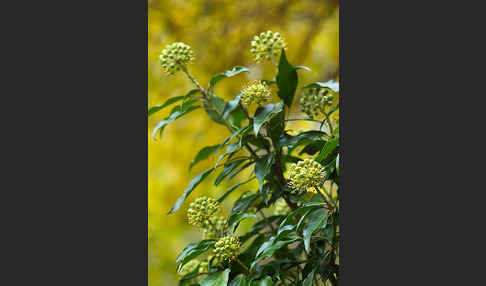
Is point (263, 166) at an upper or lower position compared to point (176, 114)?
lower

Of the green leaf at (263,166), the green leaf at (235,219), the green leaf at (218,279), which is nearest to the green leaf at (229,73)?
the green leaf at (263,166)

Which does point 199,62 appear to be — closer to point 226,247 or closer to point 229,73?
point 229,73

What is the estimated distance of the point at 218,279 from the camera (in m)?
1.08

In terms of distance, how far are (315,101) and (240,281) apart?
0.46 meters

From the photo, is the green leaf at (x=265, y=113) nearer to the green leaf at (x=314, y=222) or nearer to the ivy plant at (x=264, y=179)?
the ivy plant at (x=264, y=179)

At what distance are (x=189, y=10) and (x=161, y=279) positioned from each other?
3.48 ft

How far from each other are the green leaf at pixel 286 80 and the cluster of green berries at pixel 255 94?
0.06m

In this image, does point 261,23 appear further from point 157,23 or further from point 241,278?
point 241,278

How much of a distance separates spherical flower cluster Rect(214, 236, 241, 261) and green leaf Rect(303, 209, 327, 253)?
7.0 inches

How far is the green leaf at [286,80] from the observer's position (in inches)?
45.3

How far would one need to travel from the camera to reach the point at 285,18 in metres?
1.95

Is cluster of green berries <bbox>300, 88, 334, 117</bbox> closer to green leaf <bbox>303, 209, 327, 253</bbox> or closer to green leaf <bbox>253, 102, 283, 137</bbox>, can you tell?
green leaf <bbox>253, 102, 283, 137</bbox>

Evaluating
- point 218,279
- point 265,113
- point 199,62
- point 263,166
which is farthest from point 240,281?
point 199,62
